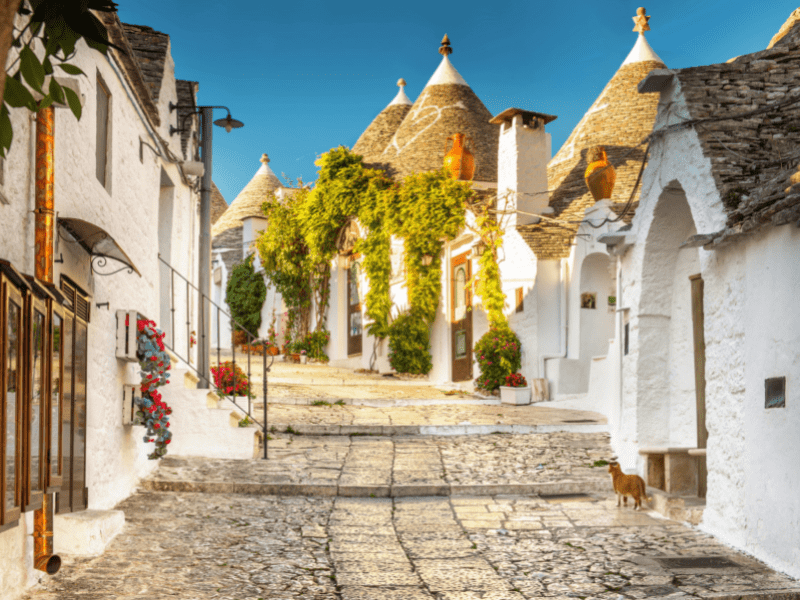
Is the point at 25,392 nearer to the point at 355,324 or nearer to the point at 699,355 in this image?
the point at 699,355

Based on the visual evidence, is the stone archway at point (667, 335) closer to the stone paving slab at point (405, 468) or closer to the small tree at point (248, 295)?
the stone paving slab at point (405, 468)

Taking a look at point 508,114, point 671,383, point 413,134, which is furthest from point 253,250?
point 671,383

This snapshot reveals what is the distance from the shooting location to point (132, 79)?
732 cm

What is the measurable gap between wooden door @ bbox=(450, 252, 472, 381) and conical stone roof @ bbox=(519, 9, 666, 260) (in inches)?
74.0

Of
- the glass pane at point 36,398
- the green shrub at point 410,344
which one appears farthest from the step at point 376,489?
the green shrub at point 410,344

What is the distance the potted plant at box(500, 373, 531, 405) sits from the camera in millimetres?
12969

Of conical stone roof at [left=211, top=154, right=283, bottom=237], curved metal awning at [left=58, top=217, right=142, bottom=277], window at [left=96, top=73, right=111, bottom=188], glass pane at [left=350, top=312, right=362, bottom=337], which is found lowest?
glass pane at [left=350, top=312, right=362, bottom=337]

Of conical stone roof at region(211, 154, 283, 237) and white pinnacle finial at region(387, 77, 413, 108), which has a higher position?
white pinnacle finial at region(387, 77, 413, 108)

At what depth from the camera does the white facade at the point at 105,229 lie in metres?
4.32

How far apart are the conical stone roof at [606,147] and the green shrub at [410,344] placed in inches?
→ 124

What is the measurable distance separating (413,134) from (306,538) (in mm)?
13944

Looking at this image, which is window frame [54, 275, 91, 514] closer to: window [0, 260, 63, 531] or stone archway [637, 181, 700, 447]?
window [0, 260, 63, 531]

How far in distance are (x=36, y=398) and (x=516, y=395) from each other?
9.73 meters

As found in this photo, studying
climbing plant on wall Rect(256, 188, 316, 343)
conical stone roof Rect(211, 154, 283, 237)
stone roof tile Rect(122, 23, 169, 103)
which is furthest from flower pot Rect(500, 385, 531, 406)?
conical stone roof Rect(211, 154, 283, 237)
